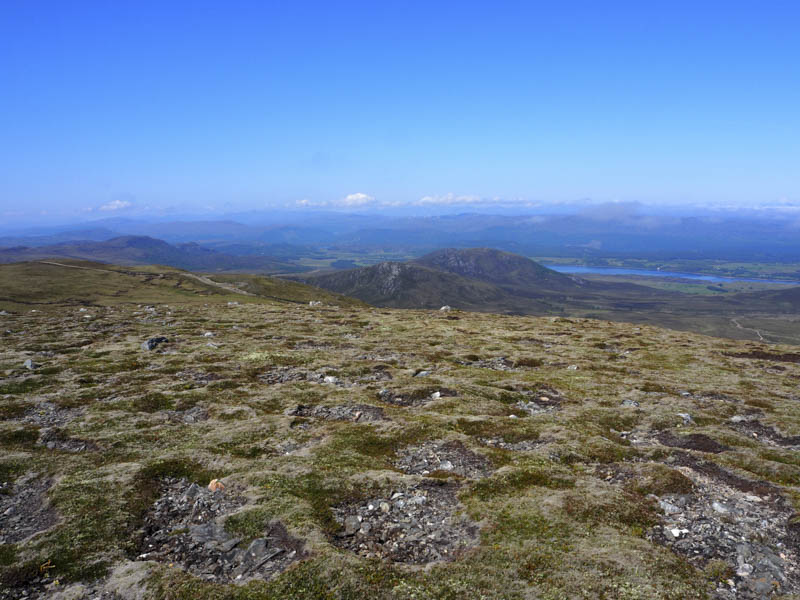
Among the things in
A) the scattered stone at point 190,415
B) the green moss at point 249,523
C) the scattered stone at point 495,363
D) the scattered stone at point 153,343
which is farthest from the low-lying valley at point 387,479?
the scattered stone at point 153,343

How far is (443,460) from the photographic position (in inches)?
834

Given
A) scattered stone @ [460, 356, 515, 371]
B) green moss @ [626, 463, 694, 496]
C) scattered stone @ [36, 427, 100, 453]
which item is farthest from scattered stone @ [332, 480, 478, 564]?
scattered stone @ [460, 356, 515, 371]

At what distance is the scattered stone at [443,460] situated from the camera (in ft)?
65.9

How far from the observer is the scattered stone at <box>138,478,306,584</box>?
13.1 metres

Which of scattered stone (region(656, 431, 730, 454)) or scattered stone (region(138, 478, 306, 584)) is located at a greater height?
scattered stone (region(138, 478, 306, 584))

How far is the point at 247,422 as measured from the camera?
83.6 ft

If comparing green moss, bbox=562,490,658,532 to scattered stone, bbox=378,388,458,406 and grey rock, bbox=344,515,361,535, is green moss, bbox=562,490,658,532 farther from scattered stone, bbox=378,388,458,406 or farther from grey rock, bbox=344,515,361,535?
scattered stone, bbox=378,388,458,406

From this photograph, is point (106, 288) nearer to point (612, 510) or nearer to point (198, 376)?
point (198, 376)

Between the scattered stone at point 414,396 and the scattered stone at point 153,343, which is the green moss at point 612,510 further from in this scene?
the scattered stone at point 153,343

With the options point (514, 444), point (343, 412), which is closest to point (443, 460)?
point (514, 444)

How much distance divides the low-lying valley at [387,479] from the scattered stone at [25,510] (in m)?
0.12

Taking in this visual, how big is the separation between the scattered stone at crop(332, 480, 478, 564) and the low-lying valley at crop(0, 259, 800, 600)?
0.08 meters

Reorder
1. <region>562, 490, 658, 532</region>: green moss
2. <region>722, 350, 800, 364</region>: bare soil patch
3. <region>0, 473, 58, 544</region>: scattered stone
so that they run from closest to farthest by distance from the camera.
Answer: <region>0, 473, 58, 544</region>: scattered stone
<region>562, 490, 658, 532</region>: green moss
<region>722, 350, 800, 364</region>: bare soil patch

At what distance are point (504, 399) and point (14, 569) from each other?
28078 millimetres
